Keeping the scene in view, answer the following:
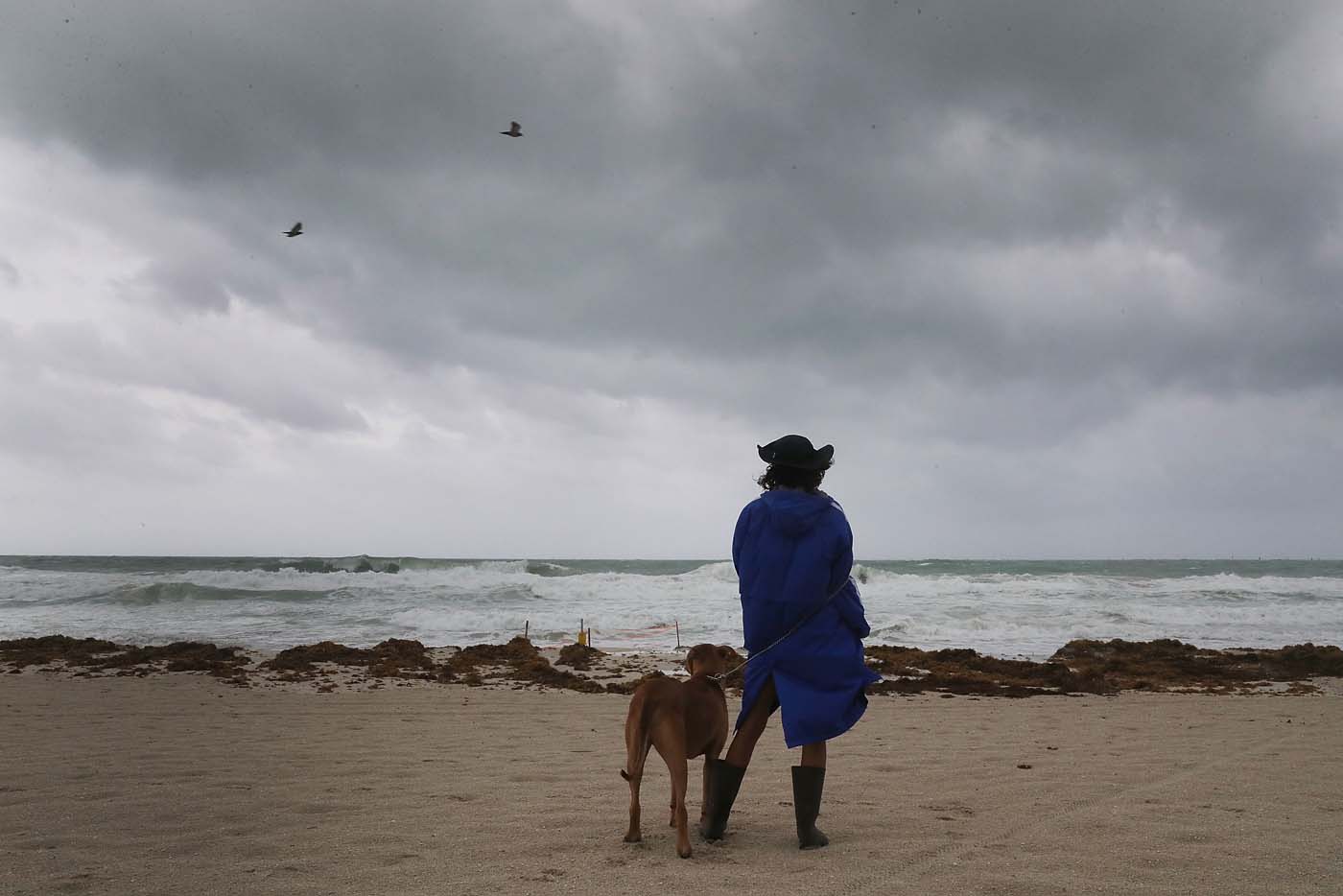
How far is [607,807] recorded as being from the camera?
470 centimetres

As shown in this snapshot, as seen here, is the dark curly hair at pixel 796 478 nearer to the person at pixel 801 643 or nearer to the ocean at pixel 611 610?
the person at pixel 801 643

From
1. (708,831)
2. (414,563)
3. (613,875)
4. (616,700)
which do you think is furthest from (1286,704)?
(414,563)

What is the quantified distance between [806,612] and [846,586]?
24 cm

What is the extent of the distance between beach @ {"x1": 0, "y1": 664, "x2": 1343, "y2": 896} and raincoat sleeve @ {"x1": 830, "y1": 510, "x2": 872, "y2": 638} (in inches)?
39.2

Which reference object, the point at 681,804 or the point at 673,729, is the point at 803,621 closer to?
the point at 673,729

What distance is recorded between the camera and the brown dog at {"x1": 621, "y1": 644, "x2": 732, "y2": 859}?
11.9ft

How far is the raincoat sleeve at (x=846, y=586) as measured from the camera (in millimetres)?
3863

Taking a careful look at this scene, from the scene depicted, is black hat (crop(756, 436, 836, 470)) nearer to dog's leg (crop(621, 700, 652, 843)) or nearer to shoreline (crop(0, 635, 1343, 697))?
dog's leg (crop(621, 700, 652, 843))

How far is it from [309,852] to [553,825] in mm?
1125

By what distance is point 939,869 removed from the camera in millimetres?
3480

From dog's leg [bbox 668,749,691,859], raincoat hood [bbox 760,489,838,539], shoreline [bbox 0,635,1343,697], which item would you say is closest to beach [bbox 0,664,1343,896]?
dog's leg [bbox 668,749,691,859]

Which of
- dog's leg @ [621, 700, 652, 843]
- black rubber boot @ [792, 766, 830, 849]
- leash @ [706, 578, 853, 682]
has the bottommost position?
black rubber boot @ [792, 766, 830, 849]

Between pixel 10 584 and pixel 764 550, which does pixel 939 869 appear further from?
pixel 10 584

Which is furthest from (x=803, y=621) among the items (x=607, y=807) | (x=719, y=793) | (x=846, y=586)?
(x=607, y=807)
